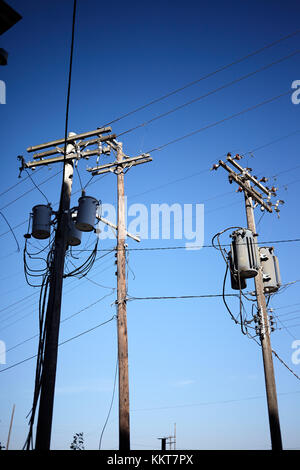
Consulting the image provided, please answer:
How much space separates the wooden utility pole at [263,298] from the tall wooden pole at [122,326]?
10.1ft

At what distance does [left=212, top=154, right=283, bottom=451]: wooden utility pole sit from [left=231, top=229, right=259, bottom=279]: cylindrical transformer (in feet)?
0.61

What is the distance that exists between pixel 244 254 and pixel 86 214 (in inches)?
199

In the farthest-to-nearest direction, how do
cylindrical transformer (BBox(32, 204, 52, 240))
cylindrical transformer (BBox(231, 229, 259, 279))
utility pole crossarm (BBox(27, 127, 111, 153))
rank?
cylindrical transformer (BBox(231, 229, 259, 279)) < utility pole crossarm (BBox(27, 127, 111, 153)) < cylindrical transformer (BBox(32, 204, 52, 240))

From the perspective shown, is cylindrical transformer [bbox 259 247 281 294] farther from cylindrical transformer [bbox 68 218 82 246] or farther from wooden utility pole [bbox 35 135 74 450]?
wooden utility pole [bbox 35 135 74 450]

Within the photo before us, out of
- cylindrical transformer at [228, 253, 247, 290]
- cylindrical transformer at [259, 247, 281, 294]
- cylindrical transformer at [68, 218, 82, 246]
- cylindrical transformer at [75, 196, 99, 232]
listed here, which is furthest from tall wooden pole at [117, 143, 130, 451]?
cylindrical transformer at [259, 247, 281, 294]

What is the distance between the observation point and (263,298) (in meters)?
11.0

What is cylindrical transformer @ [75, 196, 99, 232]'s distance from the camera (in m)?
8.09

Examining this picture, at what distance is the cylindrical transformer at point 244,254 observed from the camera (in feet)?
36.6

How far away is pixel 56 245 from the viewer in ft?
24.8

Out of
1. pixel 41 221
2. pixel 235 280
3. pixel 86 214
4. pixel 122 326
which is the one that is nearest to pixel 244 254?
pixel 235 280

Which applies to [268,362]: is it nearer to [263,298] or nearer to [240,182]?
[263,298]

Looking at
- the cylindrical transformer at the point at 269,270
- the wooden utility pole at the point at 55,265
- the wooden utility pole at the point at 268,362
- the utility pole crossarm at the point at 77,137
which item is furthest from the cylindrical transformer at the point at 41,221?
the cylindrical transformer at the point at 269,270
